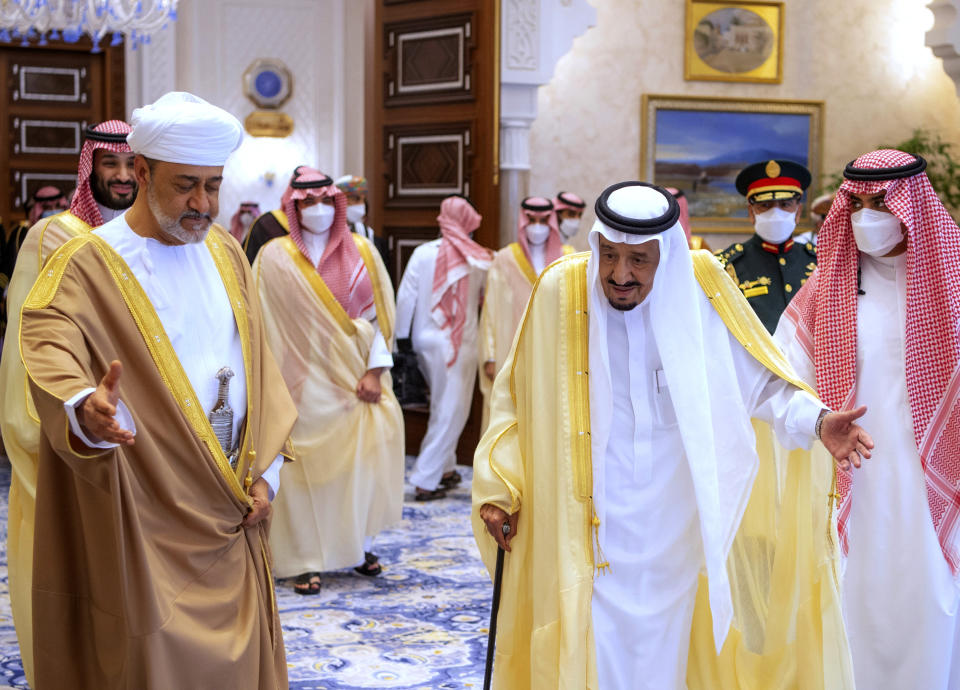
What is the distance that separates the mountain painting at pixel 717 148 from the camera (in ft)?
33.9

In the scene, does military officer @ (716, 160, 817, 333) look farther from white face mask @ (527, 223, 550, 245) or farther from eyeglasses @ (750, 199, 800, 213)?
white face mask @ (527, 223, 550, 245)

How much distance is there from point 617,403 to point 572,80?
754 centimetres

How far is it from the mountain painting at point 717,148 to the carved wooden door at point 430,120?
8.33ft

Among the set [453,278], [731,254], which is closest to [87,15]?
[453,278]

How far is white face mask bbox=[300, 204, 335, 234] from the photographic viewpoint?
17.5ft

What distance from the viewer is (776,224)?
480 cm

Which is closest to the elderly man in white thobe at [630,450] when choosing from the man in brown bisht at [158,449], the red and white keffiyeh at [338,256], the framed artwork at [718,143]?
the man in brown bisht at [158,449]

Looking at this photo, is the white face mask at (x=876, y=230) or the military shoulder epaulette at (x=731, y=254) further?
the military shoulder epaulette at (x=731, y=254)

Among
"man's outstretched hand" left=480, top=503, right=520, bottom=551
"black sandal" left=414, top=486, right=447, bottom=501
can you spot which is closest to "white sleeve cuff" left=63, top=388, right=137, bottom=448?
"man's outstretched hand" left=480, top=503, right=520, bottom=551

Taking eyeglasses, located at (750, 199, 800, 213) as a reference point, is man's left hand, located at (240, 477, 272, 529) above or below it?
below

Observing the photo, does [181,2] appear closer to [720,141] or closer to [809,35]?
[720,141]

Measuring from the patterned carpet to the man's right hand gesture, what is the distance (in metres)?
1.98

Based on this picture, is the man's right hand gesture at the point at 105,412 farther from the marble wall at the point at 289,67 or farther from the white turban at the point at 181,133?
the marble wall at the point at 289,67

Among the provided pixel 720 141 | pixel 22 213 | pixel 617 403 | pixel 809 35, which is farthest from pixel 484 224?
pixel 617 403
